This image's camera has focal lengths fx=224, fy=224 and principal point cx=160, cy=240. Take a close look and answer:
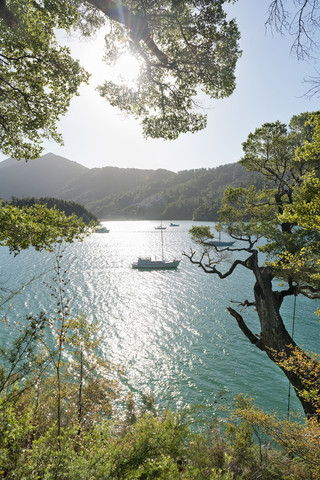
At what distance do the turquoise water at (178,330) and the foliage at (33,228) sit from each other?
33.1 inches

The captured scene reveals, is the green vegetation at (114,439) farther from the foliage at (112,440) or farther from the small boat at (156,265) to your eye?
the small boat at (156,265)

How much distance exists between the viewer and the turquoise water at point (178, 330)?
1517 cm

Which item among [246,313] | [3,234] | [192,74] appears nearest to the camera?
[3,234]

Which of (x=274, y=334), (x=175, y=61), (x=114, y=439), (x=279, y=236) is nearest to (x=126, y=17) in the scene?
(x=175, y=61)

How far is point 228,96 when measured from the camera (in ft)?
23.3

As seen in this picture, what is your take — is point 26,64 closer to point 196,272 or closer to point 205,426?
point 205,426

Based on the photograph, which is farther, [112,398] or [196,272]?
[196,272]

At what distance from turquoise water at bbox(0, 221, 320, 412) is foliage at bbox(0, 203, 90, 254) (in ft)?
2.76

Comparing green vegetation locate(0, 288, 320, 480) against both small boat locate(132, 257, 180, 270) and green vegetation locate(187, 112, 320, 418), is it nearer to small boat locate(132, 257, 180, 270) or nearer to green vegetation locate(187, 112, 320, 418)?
green vegetation locate(187, 112, 320, 418)

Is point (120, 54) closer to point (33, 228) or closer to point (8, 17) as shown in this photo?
point (8, 17)

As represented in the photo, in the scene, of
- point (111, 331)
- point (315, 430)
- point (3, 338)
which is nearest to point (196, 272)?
point (111, 331)

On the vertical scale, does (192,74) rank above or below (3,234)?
above

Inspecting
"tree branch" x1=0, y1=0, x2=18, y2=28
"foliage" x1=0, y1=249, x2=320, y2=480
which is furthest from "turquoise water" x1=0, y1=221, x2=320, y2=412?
"tree branch" x1=0, y1=0, x2=18, y2=28

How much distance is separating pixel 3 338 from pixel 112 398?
13.1 metres
